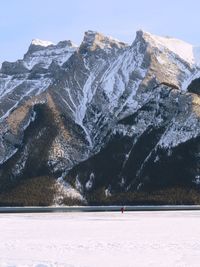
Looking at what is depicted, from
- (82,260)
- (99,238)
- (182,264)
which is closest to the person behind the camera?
(182,264)

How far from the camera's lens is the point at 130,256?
196 feet

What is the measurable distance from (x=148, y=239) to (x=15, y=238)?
1707 centimetres

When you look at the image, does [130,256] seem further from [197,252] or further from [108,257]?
[197,252]

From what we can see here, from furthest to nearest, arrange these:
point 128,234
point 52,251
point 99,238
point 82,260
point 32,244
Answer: point 128,234 → point 99,238 → point 32,244 → point 52,251 → point 82,260

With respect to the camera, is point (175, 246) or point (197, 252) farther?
point (175, 246)

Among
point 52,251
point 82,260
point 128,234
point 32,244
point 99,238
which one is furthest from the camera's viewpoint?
point 128,234

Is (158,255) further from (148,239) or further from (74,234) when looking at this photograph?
(74,234)

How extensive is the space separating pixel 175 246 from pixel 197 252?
561cm

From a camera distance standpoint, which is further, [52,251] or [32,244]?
[32,244]

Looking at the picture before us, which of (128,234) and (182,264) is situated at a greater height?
(128,234)

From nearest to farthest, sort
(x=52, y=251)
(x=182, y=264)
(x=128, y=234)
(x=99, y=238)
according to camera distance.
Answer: (x=182, y=264) < (x=52, y=251) < (x=99, y=238) < (x=128, y=234)

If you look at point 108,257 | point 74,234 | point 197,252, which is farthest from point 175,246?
point 74,234

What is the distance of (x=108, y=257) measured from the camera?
195 ft

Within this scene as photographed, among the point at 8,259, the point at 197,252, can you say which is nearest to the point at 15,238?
the point at 8,259
